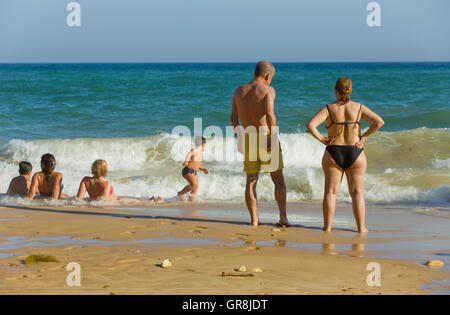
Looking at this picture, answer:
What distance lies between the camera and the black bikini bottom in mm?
5852

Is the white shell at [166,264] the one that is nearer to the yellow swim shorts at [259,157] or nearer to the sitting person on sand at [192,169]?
the yellow swim shorts at [259,157]

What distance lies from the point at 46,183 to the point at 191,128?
1123 centimetres

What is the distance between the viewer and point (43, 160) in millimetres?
8438

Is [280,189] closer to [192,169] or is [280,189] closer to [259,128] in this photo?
[259,128]

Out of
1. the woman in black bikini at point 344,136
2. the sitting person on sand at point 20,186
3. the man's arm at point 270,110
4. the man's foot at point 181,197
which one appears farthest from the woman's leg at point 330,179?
the sitting person on sand at point 20,186

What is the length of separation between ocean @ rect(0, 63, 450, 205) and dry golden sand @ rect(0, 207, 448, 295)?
335cm

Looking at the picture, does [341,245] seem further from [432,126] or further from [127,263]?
[432,126]

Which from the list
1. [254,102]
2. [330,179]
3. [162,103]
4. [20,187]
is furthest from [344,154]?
[162,103]

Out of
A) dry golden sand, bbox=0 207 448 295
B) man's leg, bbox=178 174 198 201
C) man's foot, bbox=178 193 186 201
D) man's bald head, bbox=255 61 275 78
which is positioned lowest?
man's foot, bbox=178 193 186 201

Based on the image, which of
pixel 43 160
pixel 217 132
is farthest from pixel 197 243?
pixel 217 132

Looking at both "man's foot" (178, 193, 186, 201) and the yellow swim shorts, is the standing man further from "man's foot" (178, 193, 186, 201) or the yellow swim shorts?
"man's foot" (178, 193, 186, 201)

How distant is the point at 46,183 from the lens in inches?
334

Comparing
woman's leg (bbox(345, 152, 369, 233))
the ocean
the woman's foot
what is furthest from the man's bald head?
the ocean
